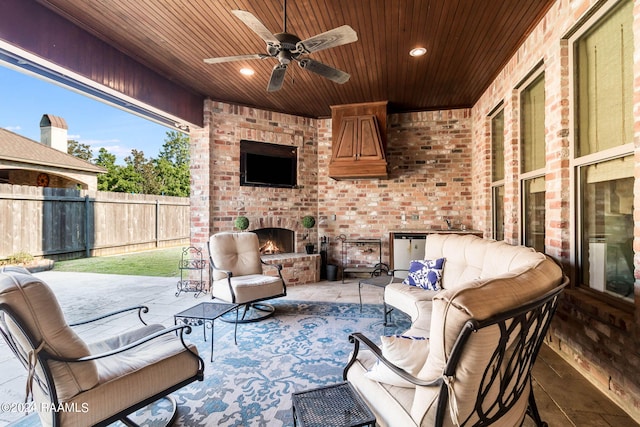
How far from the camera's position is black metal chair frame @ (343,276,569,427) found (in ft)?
3.05

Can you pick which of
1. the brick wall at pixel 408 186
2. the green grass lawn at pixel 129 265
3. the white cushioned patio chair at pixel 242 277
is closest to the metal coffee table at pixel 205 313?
the white cushioned patio chair at pixel 242 277

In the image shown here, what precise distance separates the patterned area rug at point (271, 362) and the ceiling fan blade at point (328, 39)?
8.17ft

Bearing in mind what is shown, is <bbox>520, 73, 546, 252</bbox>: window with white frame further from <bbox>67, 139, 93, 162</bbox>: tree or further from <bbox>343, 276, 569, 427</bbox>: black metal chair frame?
<bbox>67, 139, 93, 162</bbox>: tree

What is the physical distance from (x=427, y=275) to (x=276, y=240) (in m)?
3.13

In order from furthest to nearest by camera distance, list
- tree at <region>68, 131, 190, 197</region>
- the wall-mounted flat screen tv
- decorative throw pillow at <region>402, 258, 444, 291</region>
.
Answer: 1. tree at <region>68, 131, 190, 197</region>
2. the wall-mounted flat screen tv
3. decorative throw pillow at <region>402, 258, 444, 291</region>

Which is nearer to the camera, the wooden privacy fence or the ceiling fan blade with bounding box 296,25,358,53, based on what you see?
the ceiling fan blade with bounding box 296,25,358,53

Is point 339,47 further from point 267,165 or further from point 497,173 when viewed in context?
point 497,173

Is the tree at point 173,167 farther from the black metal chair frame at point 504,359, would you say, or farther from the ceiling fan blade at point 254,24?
the black metal chair frame at point 504,359

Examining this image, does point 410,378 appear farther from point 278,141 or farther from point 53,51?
point 278,141

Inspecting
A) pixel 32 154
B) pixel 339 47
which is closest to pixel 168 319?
pixel 339 47

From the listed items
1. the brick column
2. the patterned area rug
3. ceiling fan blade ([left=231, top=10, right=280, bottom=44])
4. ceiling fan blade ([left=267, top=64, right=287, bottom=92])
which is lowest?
the patterned area rug

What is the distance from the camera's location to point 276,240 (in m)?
5.61

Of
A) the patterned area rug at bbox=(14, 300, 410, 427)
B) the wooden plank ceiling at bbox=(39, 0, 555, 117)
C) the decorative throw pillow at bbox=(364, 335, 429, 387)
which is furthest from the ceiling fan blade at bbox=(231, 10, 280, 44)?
the patterned area rug at bbox=(14, 300, 410, 427)

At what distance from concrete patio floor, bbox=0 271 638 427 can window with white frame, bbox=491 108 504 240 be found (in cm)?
200
